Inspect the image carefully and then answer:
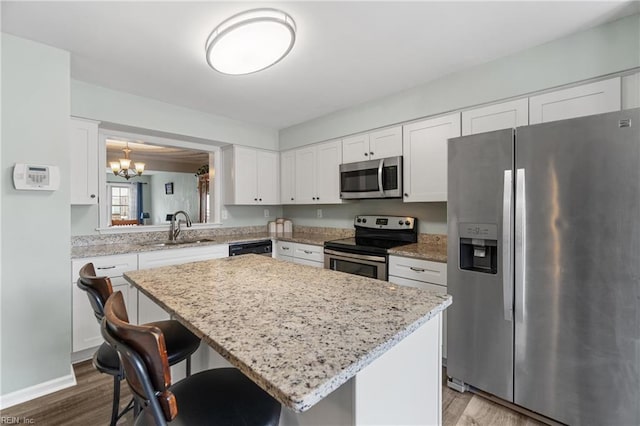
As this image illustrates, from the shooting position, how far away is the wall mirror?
10.5 ft

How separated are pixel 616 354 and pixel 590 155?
1.00m

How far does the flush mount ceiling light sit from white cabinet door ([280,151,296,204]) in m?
2.23

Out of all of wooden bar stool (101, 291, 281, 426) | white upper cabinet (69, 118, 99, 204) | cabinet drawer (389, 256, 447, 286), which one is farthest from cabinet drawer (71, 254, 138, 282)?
cabinet drawer (389, 256, 447, 286)

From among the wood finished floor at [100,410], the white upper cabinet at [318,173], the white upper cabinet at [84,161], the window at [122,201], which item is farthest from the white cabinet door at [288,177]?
the wood finished floor at [100,410]

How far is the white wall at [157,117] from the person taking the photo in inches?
103

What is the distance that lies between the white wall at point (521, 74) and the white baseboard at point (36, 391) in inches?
129

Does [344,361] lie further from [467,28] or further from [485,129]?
[485,129]

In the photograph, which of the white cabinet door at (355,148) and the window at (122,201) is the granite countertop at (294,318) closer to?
the white cabinet door at (355,148)

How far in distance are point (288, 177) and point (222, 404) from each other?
10.9 ft

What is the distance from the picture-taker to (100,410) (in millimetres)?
1833

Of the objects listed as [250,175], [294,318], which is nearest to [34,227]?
[294,318]

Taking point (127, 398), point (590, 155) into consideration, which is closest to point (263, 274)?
point (127, 398)

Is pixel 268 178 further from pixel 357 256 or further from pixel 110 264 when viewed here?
pixel 110 264

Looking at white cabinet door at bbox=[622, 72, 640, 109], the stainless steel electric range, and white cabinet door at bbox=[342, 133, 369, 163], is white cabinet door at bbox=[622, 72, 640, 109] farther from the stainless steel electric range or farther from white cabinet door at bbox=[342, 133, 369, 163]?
white cabinet door at bbox=[342, 133, 369, 163]
